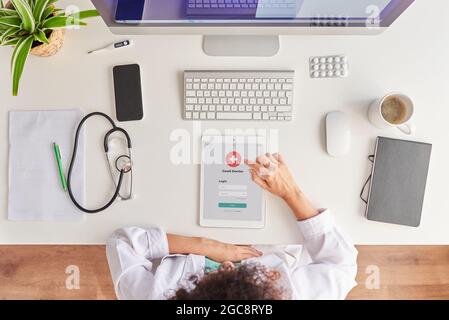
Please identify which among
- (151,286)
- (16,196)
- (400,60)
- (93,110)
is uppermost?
(400,60)

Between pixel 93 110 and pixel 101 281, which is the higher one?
pixel 93 110

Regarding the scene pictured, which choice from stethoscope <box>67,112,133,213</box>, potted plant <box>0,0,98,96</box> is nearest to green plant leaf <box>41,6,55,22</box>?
potted plant <box>0,0,98,96</box>

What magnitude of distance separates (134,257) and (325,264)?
437 millimetres

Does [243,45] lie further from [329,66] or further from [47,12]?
[47,12]

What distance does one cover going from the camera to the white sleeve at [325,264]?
2.64 ft

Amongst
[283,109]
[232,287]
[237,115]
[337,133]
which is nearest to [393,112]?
[337,133]

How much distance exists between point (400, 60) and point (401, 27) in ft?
0.24

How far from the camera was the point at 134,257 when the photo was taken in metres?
0.82

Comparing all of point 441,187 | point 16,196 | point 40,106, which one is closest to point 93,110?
point 40,106

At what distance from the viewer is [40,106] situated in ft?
2.75

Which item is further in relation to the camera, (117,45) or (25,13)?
(117,45)

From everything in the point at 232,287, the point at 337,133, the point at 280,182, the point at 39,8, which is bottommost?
the point at 232,287

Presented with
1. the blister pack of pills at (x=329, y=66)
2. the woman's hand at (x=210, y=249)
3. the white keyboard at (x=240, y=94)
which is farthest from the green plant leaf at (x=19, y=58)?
the blister pack of pills at (x=329, y=66)
